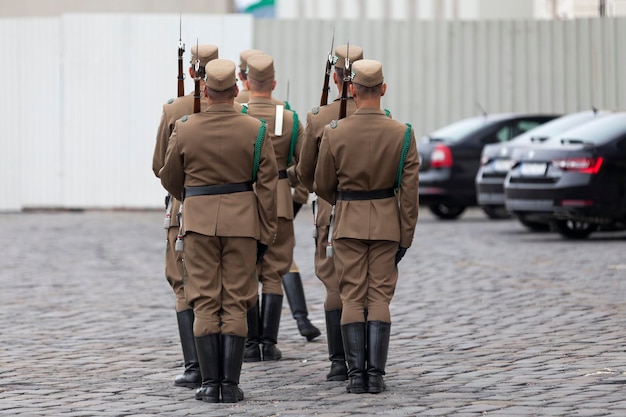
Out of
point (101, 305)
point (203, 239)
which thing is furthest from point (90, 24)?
point (203, 239)

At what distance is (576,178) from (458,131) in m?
4.63

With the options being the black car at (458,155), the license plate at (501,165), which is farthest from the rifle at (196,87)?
the black car at (458,155)

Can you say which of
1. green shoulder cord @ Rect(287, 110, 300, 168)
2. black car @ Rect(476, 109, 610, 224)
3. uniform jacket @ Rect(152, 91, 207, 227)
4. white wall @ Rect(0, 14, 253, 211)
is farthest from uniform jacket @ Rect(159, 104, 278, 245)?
white wall @ Rect(0, 14, 253, 211)

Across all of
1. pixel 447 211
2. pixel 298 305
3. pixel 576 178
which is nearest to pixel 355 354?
pixel 298 305

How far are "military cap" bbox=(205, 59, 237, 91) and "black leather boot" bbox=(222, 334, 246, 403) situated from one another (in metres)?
1.26

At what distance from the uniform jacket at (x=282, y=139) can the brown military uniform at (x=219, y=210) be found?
148 cm

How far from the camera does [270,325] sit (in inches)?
374

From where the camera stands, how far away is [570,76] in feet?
83.0

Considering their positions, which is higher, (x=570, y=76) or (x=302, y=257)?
(x=570, y=76)

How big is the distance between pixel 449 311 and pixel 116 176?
544 inches

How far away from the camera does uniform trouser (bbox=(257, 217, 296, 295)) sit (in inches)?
377

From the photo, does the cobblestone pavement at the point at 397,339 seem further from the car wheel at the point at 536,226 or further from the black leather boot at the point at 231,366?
the car wheel at the point at 536,226

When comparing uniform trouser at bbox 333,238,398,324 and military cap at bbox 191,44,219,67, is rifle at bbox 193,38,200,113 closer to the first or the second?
military cap at bbox 191,44,219,67

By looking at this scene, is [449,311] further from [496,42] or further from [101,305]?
[496,42]
